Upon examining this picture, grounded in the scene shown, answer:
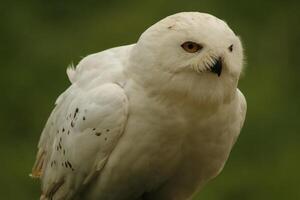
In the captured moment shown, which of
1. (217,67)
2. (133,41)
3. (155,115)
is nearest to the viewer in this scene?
(217,67)

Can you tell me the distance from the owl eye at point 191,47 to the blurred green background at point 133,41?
384 cm

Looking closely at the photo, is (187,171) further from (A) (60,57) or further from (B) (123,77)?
(A) (60,57)

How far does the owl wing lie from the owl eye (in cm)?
46

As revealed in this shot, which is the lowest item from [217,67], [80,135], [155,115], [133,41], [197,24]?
[133,41]

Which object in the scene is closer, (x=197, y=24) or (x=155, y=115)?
(x=197, y=24)

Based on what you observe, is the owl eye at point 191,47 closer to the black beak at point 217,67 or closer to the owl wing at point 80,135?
the black beak at point 217,67

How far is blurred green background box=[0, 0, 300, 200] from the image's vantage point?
35.8ft

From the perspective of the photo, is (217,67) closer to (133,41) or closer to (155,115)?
(155,115)

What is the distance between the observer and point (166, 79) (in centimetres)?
711

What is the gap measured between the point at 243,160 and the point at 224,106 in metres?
3.83

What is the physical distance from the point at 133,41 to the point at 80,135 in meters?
4.61

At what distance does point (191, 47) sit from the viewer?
7.00 m

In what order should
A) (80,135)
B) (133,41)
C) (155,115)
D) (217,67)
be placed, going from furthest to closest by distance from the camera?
(133,41)
(80,135)
(155,115)
(217,67)

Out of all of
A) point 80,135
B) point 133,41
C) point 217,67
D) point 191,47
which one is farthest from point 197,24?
point 133,41
